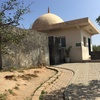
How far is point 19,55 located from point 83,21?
7.43m

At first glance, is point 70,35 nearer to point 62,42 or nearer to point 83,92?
point 62,42

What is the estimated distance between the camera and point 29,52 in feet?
38.7

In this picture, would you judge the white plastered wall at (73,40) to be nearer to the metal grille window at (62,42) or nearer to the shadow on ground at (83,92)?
the metal grille window at (62,42)

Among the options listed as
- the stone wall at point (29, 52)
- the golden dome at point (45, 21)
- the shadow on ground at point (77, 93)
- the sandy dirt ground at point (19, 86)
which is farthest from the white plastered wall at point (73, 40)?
the shadow on ground at point (77, 93)

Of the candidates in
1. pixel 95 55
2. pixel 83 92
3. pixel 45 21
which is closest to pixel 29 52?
pixel 83 92

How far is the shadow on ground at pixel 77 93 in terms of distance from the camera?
5.33 metres

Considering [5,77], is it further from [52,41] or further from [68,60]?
[68,60]

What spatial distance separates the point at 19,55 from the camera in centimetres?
1065

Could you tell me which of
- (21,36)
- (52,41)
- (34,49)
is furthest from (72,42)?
(21,36)

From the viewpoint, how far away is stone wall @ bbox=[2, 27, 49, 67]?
386 inches

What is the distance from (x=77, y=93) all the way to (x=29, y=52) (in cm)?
649

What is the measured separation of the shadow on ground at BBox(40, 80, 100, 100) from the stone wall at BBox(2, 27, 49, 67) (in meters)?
3.78

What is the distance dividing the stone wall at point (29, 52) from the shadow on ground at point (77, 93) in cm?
378

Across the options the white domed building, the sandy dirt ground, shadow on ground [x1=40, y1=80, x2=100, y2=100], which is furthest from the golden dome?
shadow on ground [x1=40, y1=80, x2=100, y2=100]
